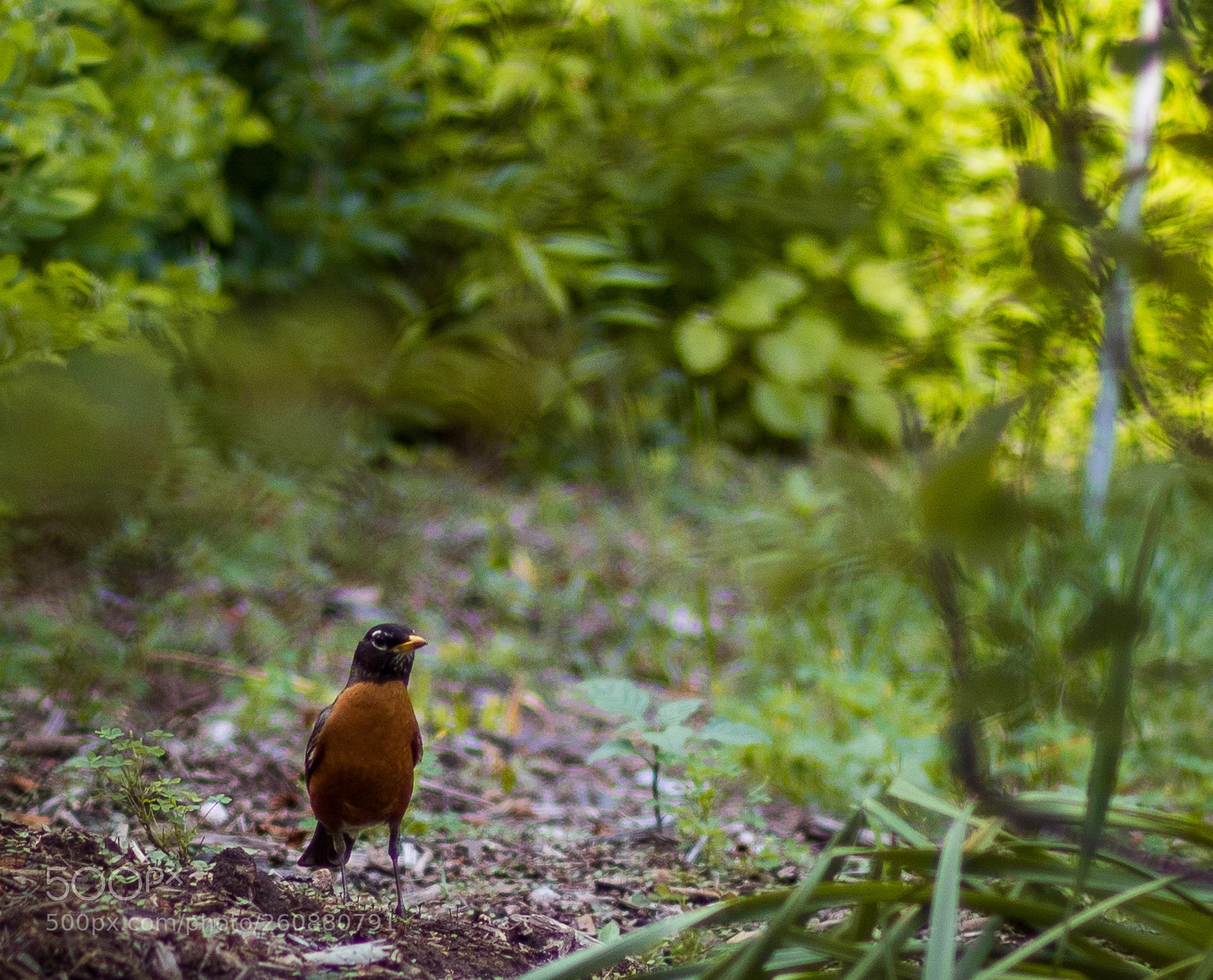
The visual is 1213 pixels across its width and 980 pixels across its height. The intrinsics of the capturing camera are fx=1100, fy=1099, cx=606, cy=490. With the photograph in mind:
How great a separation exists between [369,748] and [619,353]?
2.93 ft

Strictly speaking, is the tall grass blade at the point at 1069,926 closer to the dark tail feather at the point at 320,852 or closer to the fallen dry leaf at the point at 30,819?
the dark tail feather at the point at 320,852

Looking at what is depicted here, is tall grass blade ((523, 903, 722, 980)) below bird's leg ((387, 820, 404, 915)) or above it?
above

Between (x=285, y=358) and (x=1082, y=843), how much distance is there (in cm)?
72

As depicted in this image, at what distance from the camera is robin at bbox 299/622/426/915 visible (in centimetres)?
158

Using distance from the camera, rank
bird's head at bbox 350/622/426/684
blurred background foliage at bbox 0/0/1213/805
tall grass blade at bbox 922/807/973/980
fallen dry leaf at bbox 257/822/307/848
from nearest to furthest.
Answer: blurred background foliage at bbox 0/0/1213/805
tall grass blade at bbox 922/807/973/980
bird's head at bbox 350/622/426/684
fallen dry leaf at bbox 257/822/307/848

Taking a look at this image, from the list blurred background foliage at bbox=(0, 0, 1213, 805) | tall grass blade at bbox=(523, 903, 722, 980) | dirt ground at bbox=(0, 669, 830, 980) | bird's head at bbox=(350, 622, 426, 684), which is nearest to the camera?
blurred background foliage at bbox=(0, 0, 1213, 805)

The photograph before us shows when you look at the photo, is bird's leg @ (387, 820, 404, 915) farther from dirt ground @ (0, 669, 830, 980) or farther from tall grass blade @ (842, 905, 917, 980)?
tall grass blade @ (842, 905, 917, 980)

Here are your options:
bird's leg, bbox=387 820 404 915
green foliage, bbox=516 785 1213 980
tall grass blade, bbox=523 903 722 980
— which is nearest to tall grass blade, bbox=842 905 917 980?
green foliage, bbox=516 785 1213 980

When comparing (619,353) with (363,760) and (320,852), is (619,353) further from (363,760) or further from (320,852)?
(320,852)

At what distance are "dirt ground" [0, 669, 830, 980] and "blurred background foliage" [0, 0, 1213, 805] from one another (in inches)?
9.5

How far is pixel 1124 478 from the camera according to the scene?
30.6 inches

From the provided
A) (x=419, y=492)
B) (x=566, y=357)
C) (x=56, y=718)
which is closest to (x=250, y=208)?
(x=419, y=492)

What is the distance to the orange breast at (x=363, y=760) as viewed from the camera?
5.18 feet

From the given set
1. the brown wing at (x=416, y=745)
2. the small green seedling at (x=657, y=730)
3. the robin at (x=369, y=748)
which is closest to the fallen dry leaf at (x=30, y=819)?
the robin at (x=369, y=748)
